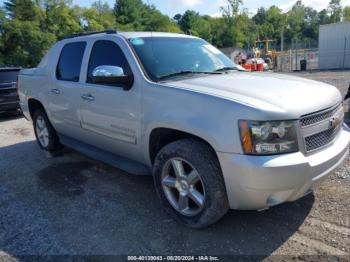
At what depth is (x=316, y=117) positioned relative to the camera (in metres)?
3.00

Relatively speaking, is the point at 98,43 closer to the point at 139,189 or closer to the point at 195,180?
the point at 139,189

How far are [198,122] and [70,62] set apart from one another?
277cm

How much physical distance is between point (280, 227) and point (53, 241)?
7.10ft

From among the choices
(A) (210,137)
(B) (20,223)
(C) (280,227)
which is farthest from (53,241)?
(C) (280,227)

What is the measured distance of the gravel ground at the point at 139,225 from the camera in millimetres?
3088

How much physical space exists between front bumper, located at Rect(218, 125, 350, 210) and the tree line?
5.42m

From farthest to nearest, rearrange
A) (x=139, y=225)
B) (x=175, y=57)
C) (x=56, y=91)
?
(x=56, y=91)
(x=175, y=57)
(x=139, y=225)

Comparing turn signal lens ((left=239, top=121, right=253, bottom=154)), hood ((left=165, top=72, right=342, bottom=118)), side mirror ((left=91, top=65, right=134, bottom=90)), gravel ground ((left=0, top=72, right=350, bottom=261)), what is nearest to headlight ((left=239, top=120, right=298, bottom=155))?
turn signal lens ((left=239, top=121, right=253, bottom=154))

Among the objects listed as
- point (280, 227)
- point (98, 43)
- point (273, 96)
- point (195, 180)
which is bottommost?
point (280, 227)

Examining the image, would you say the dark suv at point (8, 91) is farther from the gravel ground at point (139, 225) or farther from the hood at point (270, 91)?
the hood at point (270, 91)

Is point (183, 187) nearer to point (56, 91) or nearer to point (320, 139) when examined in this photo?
point (320, 139)

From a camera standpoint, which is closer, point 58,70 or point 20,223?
point 20,223

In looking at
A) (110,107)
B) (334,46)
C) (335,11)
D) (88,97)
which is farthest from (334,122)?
(335,11)

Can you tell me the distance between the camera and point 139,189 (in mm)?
4410
